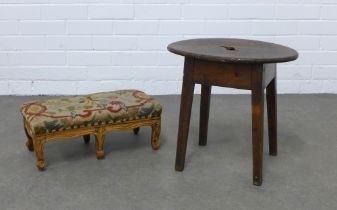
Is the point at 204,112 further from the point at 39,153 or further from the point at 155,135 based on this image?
the point at 39,153

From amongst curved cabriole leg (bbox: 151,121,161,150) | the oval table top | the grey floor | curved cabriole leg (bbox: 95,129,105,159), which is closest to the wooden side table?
the oval table top

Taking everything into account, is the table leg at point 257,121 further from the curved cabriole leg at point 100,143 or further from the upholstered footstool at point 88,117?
the curved cabriole leg at point 100,143

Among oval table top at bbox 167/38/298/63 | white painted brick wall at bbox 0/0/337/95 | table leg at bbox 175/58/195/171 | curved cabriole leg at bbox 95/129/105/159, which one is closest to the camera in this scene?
oval table top at bbox 167/38/298/63

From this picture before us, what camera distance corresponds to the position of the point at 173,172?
2170 mm

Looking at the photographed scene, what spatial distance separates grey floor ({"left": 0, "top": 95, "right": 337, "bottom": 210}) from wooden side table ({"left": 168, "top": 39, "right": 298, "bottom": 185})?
15 cm

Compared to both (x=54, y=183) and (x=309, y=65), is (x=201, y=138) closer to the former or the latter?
(x=54, y=183)

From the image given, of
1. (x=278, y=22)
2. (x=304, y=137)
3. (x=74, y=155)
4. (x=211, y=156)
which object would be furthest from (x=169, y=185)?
(x=278, y=22)

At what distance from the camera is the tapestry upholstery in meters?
2.10

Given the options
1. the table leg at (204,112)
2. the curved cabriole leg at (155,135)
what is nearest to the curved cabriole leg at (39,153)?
the curved cabriole leg at (155,135)

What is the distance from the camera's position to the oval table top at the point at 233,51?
185cm

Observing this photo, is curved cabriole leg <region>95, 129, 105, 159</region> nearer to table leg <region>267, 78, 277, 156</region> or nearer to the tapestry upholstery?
the tapestry upholstery

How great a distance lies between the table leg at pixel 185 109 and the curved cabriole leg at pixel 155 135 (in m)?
0.26

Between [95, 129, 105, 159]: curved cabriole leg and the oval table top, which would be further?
[95, 129, 105, 159]: curved cabriole leg

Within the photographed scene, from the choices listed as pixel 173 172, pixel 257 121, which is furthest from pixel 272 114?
pixel 173 172
